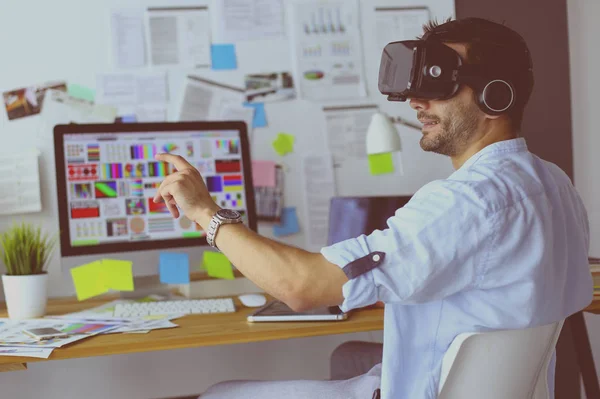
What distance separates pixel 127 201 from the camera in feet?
6.77

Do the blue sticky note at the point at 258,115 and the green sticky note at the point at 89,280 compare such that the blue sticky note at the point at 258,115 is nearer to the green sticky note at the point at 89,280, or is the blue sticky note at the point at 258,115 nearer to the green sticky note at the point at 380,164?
the green sticky note at the point at 380,164

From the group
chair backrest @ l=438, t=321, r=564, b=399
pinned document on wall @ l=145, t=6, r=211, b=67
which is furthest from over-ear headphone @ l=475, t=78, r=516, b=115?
pinned document on wall @ l=145, t=6, r=211, b=67

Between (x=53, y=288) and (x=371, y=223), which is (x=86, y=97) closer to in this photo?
(x=53, y=288)

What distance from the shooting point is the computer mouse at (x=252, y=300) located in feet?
6.39

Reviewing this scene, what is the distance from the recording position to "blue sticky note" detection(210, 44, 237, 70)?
234cm

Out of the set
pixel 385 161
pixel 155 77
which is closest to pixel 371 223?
pixel 385 161

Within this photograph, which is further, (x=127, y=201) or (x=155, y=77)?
(x=155, y=77)

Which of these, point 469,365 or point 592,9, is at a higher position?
point 592,9

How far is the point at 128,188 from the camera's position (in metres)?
2.07

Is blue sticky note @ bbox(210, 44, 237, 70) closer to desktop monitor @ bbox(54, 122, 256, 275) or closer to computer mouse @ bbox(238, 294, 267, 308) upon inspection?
desktop monitor @ bbox(54, 122, 256, 275)

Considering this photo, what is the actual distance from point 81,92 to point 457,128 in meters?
1.33

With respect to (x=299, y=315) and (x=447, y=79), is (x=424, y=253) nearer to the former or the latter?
→ (x=447, y=79)

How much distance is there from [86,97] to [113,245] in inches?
19.5

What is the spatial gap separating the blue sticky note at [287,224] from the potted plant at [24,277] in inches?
30.6
